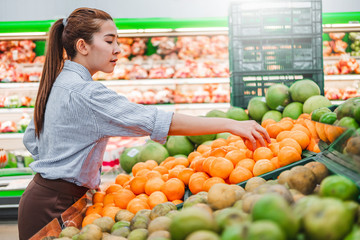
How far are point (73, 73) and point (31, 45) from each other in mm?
3293

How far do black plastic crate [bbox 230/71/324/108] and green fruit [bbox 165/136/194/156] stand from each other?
25.0 inches

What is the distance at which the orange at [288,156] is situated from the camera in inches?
52.0

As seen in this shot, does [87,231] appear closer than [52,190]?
Yes

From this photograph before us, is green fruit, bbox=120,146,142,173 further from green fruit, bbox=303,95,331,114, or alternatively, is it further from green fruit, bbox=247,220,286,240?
green fruit, bbox=247,220,286,240

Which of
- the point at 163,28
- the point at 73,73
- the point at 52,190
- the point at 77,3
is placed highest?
the point at 77,3

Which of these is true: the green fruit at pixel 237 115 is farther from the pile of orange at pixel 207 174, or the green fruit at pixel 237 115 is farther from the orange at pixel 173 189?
the orange at pixel 173 189

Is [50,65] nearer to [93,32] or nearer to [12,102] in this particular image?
[93,32]

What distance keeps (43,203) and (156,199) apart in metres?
0.56

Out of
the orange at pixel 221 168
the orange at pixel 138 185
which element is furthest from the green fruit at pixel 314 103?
the orange at pixel 138 185

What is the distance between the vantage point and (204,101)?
166 inches

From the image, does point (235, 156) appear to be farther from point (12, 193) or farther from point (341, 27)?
point (341, 27)

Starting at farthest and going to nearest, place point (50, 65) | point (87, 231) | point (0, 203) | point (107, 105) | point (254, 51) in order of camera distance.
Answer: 1. point (0, 203)
2. point (254, 51)
3. point (50, 65)
4. point (107, 105)
5. point (87, 231)

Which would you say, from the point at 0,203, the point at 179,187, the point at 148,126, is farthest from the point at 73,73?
the point at 0,203

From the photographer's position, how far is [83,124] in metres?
1.46
